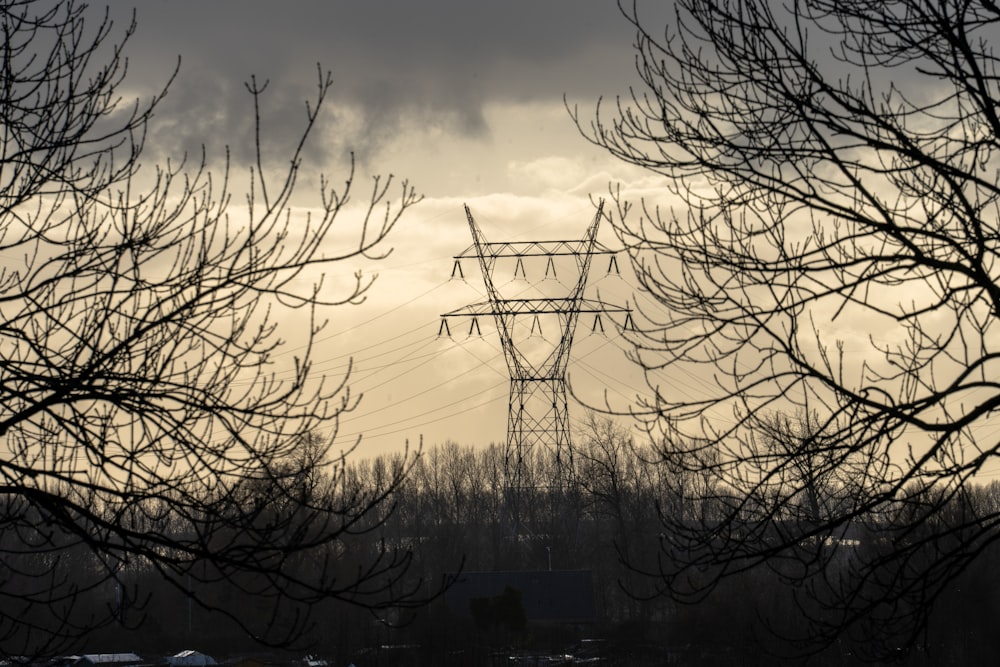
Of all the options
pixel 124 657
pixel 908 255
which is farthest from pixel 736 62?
pixel 124 657

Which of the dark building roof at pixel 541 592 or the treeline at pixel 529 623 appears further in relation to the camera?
the dark building roof at pixel 541 592

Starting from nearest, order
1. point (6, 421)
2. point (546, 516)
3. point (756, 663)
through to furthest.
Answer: point (6, 421)
point (756, 663)
point (546, 516)

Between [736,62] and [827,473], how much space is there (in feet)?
7.65

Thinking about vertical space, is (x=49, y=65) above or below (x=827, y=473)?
above

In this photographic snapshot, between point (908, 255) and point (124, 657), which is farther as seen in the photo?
point (124, 657)

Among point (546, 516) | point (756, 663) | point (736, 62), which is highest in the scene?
point (546, 516)

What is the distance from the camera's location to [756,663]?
133 feet

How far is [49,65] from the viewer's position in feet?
21.1

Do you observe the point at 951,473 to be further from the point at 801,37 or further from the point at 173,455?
the point at 173,455

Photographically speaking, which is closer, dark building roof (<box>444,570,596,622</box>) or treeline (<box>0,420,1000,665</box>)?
treeline (<box>0,420,1000,665</box>)

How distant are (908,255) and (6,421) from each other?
4562 millimetres

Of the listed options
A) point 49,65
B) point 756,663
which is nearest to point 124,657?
point 756,663

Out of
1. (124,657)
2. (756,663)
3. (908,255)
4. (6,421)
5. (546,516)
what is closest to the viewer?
(6,421)

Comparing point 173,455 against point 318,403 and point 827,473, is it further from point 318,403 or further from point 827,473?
point 827,473
